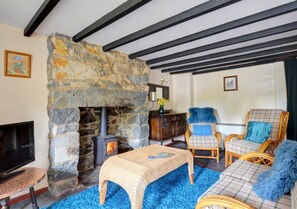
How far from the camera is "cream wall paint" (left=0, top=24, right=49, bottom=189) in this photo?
78.5 inches

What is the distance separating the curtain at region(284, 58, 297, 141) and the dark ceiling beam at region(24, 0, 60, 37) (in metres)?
4.11

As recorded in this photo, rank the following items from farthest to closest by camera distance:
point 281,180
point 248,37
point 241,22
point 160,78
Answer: point 160,78
point 248,37
point 241,22
point 281,180

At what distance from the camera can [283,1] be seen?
5.27 feet

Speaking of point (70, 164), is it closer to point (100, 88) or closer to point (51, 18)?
point (100, 88)

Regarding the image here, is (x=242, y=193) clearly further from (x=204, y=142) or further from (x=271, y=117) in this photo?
(x=271, y=117)

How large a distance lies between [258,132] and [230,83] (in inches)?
65.5

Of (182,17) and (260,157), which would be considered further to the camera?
(260,157)

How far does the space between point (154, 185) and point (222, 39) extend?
2413 millimetres

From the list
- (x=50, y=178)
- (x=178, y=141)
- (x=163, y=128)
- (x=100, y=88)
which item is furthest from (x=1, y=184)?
(x=178, y=141)

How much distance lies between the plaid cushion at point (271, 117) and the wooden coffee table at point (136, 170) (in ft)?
5.98

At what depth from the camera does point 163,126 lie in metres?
3.88

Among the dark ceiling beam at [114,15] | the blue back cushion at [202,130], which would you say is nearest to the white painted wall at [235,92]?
the blue back cushion at [202,130]

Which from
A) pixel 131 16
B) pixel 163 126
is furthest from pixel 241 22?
pixel 163 126

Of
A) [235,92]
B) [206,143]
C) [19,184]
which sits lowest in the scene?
[206,143]
